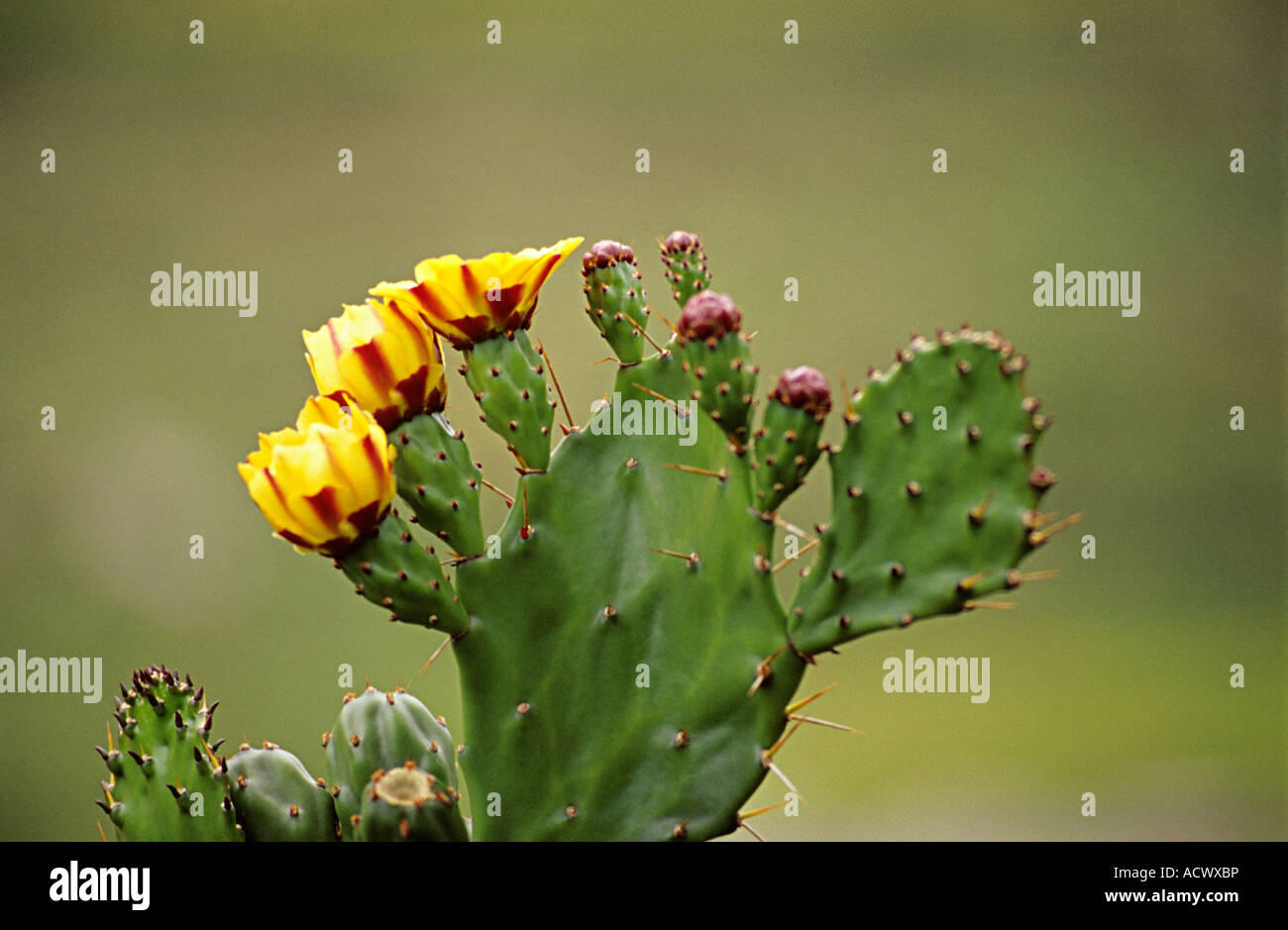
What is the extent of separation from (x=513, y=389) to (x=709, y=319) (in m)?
0.14

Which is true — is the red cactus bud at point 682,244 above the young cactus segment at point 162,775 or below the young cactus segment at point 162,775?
above

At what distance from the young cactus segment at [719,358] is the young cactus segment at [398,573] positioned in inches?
7.3

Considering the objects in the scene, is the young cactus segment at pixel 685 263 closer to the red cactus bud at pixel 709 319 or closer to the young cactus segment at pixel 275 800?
the red cactus bud at pixel 709 319

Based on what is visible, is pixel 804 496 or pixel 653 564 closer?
pixel 653 564

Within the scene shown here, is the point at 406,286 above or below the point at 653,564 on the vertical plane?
above

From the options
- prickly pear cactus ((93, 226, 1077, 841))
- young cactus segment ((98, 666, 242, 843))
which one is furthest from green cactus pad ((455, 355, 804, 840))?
young cactus segment ((98, 666, 242, 843))

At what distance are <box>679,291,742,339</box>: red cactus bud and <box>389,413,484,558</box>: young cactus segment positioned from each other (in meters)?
0.15

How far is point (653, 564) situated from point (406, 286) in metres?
0.22

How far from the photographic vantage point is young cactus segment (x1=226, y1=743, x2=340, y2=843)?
0.72m

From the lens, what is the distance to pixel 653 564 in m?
0.72

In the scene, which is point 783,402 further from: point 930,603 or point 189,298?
point 189,298

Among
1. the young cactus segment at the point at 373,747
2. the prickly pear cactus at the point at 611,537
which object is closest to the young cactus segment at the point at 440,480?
the prickly pear cactus at the point at 611,537

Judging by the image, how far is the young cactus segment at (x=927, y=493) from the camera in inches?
24.1
